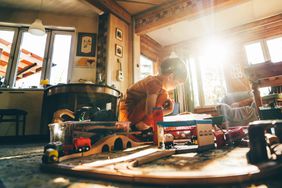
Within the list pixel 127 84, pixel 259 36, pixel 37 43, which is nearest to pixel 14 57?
pixel 37 43

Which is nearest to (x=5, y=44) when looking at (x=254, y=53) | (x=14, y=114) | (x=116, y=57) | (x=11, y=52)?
(x=11, y=52)

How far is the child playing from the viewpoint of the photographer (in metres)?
1.75

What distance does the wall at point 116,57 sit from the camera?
3.37m

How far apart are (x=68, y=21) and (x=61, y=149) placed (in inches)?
136

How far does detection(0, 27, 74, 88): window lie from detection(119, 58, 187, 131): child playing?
2.09m

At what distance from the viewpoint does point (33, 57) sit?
3.64 metres

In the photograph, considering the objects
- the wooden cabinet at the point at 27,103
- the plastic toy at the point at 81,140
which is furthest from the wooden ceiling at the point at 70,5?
the plastic toy at the point at 81,140

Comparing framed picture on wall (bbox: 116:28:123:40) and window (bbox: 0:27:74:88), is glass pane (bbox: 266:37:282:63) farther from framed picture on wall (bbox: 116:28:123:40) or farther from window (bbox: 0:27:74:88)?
window (bbox: 0:27:74:88)

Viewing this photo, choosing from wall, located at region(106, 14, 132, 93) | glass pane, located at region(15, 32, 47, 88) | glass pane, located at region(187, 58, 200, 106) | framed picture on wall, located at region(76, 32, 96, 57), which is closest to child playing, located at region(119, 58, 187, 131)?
wall, located at region(106, 14, 132, 93)

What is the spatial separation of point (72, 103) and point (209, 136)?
6.05ft

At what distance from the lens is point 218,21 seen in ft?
14.4

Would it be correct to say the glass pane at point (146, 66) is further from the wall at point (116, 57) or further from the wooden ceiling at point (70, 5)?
the wooden ceiling at point (70, 5)

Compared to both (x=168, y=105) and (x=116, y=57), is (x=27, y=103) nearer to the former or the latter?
(x=116, y=57)

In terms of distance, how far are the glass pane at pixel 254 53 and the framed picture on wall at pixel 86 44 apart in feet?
13.0
